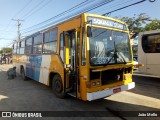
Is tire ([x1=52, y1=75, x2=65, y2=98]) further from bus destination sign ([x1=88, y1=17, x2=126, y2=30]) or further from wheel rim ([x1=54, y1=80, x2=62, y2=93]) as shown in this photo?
bus destination sign ([x1=88, y1=17, x2=126, y2=30])

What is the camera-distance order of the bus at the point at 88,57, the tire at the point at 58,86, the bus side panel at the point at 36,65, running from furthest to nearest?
the bus side panel at the point at 36,65 → the tire at the point at 58,86 → the bus at the point at 88,57

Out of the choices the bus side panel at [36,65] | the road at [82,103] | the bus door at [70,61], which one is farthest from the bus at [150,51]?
the bus side panel at [36,65]

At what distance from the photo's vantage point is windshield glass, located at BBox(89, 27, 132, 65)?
21.4ft

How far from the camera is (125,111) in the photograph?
21.7 ft

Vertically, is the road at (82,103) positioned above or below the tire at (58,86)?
below

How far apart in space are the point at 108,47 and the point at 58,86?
2.99 metres

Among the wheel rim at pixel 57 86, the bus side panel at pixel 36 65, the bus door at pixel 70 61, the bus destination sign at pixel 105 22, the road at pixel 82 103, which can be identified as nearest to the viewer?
the bus destination sign at pixel 105 22

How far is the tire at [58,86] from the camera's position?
8305mm

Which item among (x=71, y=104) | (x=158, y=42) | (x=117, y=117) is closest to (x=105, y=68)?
(x=117, y=117)

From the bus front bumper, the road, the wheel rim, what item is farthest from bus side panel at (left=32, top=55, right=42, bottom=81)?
the bus front bumper

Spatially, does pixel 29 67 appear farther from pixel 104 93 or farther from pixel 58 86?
pixel 104 93

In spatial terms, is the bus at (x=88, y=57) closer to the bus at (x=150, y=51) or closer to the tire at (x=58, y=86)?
the tire at (x=58, y=86)

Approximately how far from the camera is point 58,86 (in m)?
8.53

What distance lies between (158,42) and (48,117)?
8.42m
